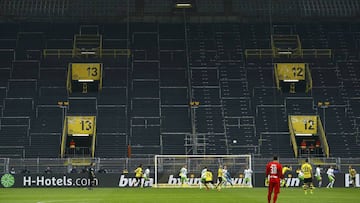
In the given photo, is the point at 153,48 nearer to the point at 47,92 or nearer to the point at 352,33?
the point at 47,92

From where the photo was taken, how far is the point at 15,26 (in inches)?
3159

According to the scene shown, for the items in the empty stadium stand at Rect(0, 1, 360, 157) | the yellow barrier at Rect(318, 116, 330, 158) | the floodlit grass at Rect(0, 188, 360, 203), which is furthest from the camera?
the empty stadium stand at Rect(0, 1, 360, 157)

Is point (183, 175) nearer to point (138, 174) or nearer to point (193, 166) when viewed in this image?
point (193, 166)

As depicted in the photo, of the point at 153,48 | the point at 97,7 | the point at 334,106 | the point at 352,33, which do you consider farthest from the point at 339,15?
the point at 97,7

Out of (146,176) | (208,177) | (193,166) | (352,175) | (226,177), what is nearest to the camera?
(208,177)

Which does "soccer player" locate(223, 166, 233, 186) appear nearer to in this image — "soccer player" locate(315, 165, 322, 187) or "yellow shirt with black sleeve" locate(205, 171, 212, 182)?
"yellow shirt with black sleeve" locate(205, 171, 212, 182)

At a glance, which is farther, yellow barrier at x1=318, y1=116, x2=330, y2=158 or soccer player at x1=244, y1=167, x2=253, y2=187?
yellow barrier at x1=318, y1=116, x2=330, y2=158

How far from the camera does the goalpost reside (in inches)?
2335

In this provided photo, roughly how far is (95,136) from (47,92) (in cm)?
765

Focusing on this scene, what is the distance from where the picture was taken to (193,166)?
60250mm

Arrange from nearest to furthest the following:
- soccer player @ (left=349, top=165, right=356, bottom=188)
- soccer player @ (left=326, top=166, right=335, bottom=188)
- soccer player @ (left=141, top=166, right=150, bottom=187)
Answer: soccer player @ (left=141, top=166, right=150, bottom=187) → soccer player @ (left=326, top=166, right=335, bottom=188) → soccer player @ (left=349, top=165, right=356, bottom=188)

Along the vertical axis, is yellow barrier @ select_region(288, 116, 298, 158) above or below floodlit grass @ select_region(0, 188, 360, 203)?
above

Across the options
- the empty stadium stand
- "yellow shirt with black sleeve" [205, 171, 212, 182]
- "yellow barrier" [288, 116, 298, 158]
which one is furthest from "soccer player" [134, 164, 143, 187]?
"yellow barrier" [288, 116, 298, 158]

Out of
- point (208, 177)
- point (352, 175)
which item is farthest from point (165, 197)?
point (352, 175)
